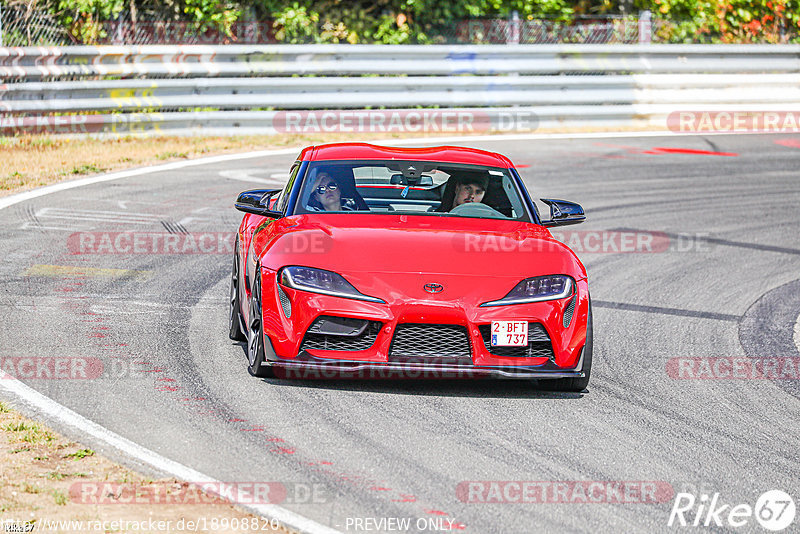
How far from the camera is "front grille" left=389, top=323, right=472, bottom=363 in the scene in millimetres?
6762

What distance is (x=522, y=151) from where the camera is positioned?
19438 millimetres

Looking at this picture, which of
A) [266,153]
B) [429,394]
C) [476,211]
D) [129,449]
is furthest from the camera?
[266,153]

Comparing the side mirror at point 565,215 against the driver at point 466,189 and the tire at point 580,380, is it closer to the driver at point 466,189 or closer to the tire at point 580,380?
the driver at point 466,189

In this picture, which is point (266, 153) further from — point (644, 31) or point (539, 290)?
point (539, 290)

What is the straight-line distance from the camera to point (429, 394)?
23.1ft

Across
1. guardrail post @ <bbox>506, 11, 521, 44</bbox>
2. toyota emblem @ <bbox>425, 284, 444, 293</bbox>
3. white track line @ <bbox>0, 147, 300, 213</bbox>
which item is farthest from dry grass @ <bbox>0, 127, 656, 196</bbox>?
toyota emblem @ <bbox>425, 284, 444, 293</bbox>

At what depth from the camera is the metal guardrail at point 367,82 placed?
19.0 metres

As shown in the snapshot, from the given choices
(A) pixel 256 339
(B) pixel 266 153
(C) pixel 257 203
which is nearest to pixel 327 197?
(C) pixel 257 203

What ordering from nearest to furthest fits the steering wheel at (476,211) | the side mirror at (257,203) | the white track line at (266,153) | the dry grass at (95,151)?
the side mirror at (257,203)
the steering wheel at (476,211)
the white track line at (266,153)
the dry grass at (95,151)

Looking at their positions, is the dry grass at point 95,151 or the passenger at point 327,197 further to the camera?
the dry grass at point 95,151

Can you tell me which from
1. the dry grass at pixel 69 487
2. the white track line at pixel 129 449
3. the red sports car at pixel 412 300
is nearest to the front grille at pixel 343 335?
the red sports car at pixel 412 300

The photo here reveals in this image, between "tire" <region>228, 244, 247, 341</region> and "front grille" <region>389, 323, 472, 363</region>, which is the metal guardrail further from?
"front grille" <region>389, 323, 472, 363</region>

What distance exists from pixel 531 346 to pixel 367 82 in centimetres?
1457

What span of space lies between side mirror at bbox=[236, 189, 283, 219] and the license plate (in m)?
1.86
